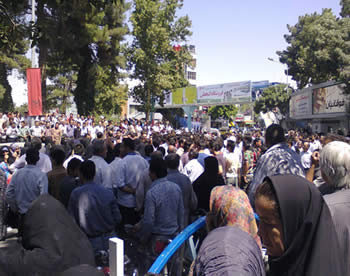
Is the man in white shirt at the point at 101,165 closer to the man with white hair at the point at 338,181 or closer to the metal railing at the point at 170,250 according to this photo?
the metal railing at the point at 170,250

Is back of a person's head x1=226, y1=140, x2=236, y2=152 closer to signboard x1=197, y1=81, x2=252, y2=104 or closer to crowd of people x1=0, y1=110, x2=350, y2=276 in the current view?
crowd of people x1=0, y1=110, x2=350, y2=276

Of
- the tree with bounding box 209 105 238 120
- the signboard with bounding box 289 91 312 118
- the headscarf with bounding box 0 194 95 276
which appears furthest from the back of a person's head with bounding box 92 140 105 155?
the tree with bounding box 209 105 238 120

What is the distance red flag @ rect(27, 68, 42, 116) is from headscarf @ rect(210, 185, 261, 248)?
12833 millimetres

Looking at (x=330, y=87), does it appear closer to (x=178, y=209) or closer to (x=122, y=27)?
(x=122, y=27)

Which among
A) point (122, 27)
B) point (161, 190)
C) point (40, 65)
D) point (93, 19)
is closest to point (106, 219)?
point (161, 190)

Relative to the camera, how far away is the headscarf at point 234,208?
2.22 m

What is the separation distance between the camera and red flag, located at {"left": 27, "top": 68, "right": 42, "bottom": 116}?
13695 mm

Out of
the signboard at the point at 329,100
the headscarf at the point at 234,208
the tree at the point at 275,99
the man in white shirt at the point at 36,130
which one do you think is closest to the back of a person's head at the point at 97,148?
the headscarf at the point at 234,208

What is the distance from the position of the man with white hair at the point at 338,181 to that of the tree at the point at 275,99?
52163 millimetres

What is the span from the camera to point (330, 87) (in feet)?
101

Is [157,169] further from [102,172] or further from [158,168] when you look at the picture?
[102,172]

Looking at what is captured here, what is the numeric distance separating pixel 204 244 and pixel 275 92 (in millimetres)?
56084

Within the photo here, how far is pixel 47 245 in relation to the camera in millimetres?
2635

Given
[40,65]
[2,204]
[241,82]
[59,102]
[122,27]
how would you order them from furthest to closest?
[59,102]
[241,82]
[122,27]
[40,65]
[2,204]
